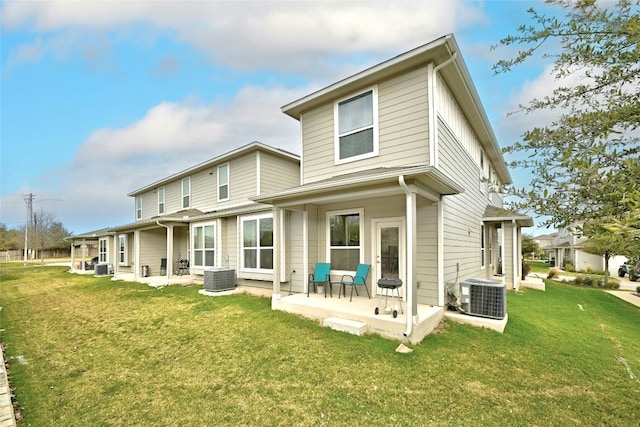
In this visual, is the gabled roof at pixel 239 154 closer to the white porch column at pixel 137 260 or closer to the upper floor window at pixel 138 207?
the white porch column at pixel 137 260

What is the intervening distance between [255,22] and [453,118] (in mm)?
5813

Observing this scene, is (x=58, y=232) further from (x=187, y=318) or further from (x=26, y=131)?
(x=187, y=318)

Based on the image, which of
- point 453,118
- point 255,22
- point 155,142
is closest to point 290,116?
point 255,22

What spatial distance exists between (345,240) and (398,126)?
3.05 meters

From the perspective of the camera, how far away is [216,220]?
12180 millimetres

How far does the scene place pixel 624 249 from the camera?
1774 millimetres

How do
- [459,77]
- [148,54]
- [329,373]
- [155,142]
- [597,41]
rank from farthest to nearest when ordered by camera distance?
1. [155,142]
2. [148,54]
3. [459,77]
4. [329,373]
5. [597,41]

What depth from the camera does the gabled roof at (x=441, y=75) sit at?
6.12m

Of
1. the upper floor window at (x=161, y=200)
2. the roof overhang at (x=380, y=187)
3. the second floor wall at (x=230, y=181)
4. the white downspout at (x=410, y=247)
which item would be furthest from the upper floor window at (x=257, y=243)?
the upper floor window at (x=161, y=200)

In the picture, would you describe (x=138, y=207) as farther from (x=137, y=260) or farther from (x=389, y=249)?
(x=389, y=249)

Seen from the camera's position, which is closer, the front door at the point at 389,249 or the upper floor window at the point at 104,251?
the front door at the point at 389,249

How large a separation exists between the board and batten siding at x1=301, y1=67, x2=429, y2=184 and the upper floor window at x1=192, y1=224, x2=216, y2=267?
645 centimetres

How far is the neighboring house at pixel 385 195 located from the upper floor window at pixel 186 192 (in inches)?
180

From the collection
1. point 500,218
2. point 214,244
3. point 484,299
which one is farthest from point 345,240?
point 500,218
